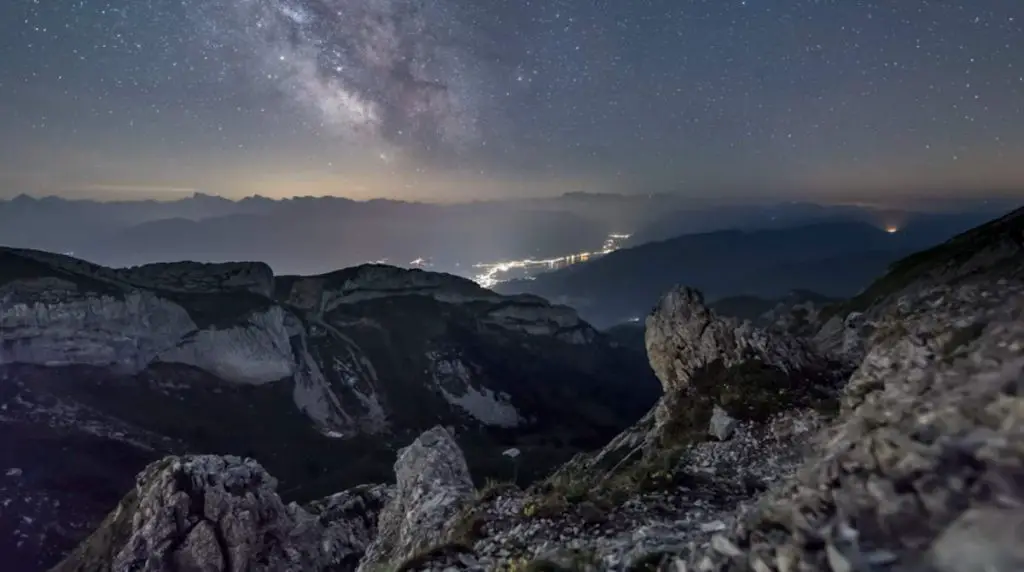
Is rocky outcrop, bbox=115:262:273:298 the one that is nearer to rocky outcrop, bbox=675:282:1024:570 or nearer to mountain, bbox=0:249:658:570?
mountain, bbox=0:249:658:570

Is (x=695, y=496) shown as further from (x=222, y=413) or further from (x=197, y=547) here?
(x=222, y=413)

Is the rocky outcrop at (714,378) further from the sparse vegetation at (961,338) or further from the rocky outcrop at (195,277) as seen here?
the rocky outcrop at (195,277)

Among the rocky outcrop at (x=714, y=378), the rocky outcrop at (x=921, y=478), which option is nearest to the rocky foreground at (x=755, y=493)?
the rocky outcrop at (x=921, y=478)

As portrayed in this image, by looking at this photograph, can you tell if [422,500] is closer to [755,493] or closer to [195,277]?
[755,493]

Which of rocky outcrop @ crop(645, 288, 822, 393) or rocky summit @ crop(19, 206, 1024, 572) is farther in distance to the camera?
rocky outcrop @ crop(645, 288, 822, 393)

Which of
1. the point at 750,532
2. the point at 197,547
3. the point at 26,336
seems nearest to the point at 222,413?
the point at 26,336

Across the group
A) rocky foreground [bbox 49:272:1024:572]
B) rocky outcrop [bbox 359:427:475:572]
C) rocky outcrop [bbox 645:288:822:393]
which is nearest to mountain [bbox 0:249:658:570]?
rocky outcrop [bbox 645:288:822:393]
